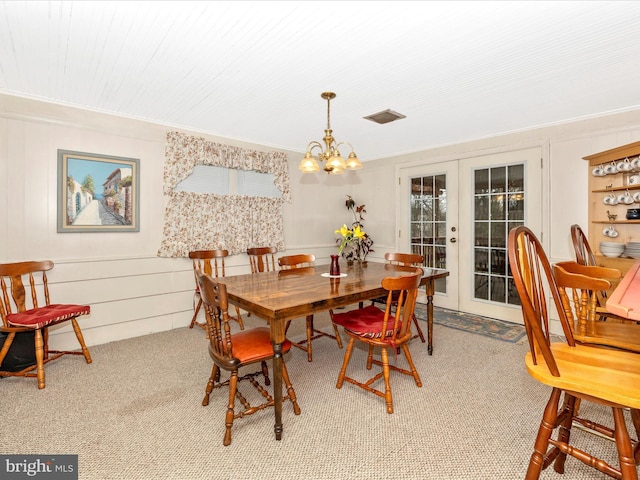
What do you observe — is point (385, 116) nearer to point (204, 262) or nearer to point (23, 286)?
point (204, 262)

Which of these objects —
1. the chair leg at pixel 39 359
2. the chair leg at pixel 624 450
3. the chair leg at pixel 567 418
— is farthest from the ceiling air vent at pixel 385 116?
the chair leg at pixel 39 359

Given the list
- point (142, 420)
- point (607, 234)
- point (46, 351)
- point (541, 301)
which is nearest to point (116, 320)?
point (46, 351)

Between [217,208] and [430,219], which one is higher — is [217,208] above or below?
above

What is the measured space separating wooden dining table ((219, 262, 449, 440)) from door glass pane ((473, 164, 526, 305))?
5.06 feet

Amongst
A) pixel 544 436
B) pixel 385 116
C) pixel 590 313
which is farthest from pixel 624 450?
pixel 385 116

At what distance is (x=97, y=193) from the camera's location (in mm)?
3398

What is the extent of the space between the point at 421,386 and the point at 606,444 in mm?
1055

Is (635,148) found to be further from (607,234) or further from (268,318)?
(268,318)

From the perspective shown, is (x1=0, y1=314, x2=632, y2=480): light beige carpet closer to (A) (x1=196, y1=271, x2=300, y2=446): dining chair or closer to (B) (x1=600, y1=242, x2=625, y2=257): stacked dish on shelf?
(A) (x1=196, y1=271, x2=300, y2=446): dining chair

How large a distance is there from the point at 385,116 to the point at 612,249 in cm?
251

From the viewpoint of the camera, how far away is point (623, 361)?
1.33 meters

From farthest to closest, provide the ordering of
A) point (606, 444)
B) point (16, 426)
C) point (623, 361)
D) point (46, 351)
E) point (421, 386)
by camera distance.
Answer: point (46, 351)
point (421, 386)
point (16, 426)
point (606, 444)
point (623, 361)

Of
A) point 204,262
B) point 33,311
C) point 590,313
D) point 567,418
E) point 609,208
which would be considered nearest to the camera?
point 567,418

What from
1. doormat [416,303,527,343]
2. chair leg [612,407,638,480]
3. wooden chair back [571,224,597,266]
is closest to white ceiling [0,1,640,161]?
wooden chair back [571,224,597,266]
